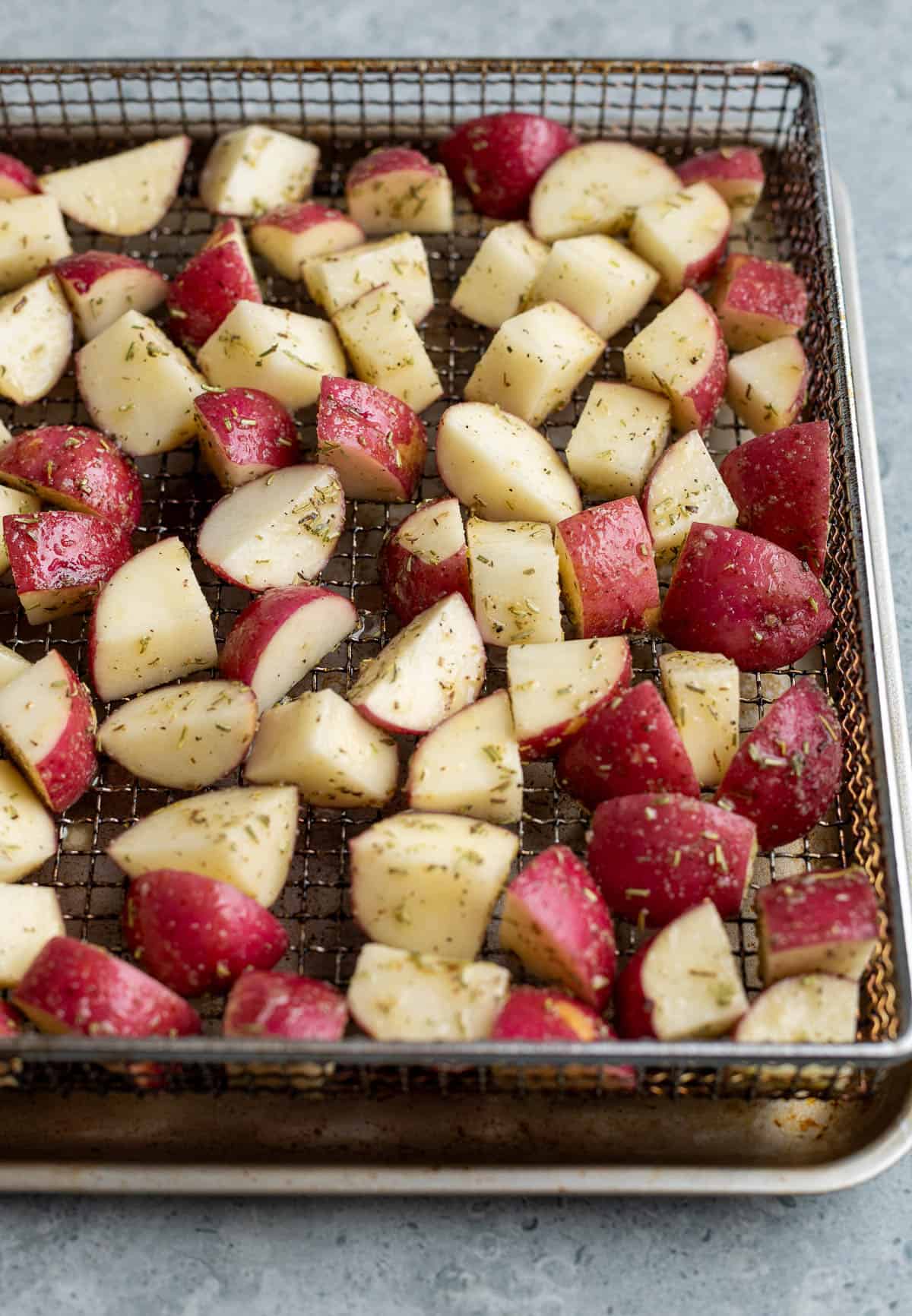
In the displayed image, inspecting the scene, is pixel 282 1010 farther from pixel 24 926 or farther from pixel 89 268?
pixel 89 268

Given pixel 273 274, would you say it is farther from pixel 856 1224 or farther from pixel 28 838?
pixel 856 1224

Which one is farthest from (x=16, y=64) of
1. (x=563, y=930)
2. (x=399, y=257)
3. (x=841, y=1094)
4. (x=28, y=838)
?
(x=841, y=1094)

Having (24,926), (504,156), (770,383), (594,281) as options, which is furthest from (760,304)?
(24,926)

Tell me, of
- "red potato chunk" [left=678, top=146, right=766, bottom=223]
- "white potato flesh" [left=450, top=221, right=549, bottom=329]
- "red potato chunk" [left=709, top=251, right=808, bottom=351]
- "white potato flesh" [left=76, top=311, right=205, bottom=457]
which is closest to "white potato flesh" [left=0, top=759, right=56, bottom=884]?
"white potato flesh" [left=76, top=311, right=205, bottom=457]

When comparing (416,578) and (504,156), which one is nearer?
(416,578)

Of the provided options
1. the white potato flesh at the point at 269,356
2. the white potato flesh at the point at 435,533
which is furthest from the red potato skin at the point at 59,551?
the white potato flesh at the point at 435,533

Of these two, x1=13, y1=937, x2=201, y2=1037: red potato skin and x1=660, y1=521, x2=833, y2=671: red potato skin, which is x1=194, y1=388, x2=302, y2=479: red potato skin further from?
x1=13, y1=937, x2=201, y2=1037: red potato skin
